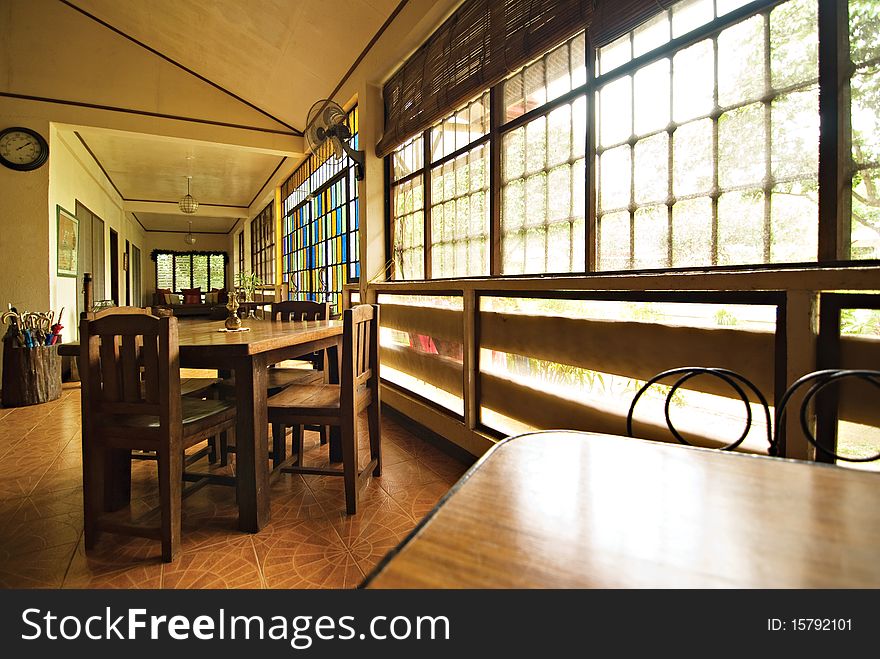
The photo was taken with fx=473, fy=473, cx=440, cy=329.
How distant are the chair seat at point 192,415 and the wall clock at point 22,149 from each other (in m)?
4.86

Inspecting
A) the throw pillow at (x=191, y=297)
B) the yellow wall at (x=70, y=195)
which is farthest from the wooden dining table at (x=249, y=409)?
the throw pillow at (x=191, y=297)

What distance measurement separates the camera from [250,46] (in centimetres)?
500

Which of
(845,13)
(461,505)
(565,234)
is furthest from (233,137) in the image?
(461,505)

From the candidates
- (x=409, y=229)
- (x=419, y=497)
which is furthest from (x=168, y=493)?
(x=409, y=229)

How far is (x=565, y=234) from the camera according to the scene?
7.48ft

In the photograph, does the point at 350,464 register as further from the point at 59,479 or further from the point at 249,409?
the point at 59,479

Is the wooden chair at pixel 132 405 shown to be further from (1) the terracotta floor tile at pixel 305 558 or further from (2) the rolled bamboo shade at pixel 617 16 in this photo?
(2) the rolled bamboo shade at pixel 617 16

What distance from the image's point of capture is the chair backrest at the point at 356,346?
216 cm

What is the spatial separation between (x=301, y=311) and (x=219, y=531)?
6.76 ft

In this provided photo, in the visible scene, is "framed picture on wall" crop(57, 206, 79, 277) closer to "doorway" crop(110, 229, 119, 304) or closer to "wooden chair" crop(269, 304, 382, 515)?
"doorway" crop(110, 229, 119, 304)

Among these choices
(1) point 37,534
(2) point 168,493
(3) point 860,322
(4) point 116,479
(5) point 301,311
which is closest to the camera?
(3) point 860,322
